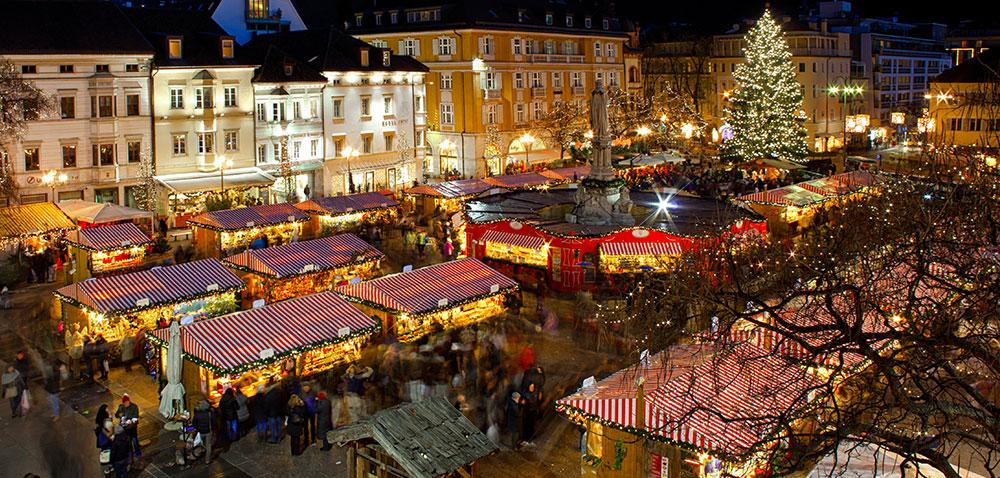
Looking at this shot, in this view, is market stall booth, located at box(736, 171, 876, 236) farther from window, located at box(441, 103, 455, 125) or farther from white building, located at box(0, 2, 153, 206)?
white building, located at box(0, 2, 153, 206)

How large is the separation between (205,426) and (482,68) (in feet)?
140

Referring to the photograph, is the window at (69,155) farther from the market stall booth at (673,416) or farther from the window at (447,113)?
the market stall booth at (673,416)

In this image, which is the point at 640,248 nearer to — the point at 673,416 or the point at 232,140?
the point at 673,416

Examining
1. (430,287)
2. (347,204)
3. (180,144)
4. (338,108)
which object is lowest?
(430,287)

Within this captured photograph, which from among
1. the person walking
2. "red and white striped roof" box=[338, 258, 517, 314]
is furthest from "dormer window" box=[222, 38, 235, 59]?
the person walking

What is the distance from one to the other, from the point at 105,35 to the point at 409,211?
1458 cm

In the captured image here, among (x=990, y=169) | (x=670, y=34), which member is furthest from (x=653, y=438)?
(x=670, y=34)

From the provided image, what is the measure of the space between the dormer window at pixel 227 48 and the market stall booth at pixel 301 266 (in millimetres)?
17866

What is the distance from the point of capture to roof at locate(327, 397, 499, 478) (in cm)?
1127

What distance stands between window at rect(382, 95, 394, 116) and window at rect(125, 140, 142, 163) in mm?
14476

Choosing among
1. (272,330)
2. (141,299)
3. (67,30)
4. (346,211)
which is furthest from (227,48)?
(272,330)

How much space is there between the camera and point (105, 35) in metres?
39.6

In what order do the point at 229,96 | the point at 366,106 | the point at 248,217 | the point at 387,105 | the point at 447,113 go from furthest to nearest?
1. the point at 447,113
2. the point at 387,105
3. the point at 366,106
4. the point at 229,96
5. the point at 248,217

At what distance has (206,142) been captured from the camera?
140 feet
